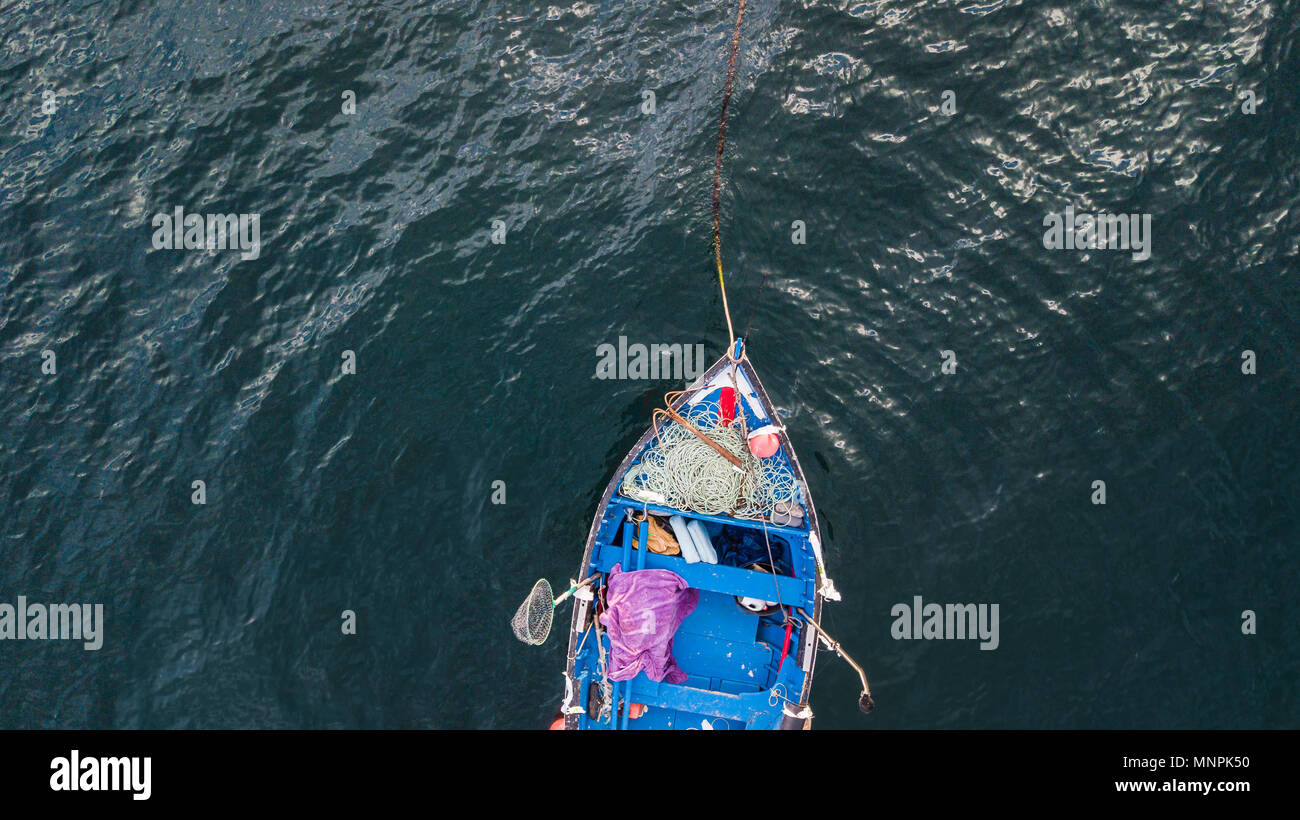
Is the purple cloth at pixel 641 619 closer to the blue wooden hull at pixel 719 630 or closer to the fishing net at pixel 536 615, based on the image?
the blue wooden hull at pixel 719 630

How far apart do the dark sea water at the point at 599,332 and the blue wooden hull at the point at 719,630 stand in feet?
3.48

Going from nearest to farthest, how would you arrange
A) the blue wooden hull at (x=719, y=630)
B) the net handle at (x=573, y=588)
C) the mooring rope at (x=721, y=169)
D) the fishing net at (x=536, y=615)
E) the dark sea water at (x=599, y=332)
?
the fishing net at (x=536, y=615)
the blue wooden hull at (x=719, y=630)
the net handle at (x=573, y=588)
the dark sea water at (x=599, y=332)
the mooring rope at (x=721, y=169)

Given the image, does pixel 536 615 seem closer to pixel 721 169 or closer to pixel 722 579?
pixel 722 579

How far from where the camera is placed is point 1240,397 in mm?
19922

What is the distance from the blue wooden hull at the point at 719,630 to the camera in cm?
1864

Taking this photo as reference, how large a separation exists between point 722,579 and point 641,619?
1.55 m

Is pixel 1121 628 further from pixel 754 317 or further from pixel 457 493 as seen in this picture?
pixel 457 493

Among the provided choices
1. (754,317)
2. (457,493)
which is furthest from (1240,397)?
(457,493)

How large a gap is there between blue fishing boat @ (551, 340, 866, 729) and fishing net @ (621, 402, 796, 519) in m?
0.02

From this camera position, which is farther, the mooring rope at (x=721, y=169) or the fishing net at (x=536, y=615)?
the mooring rope at (x=721, y=169)

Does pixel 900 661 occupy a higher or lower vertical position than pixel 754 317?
lower

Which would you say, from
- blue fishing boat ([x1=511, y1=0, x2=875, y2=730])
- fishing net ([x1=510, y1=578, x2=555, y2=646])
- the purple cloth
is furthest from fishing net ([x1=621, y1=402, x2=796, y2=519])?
fishing net ([x1=510, y1=578, x2=555, y2=646])

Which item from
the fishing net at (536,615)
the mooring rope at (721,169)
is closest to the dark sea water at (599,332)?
the mooring rope at (721,169)
